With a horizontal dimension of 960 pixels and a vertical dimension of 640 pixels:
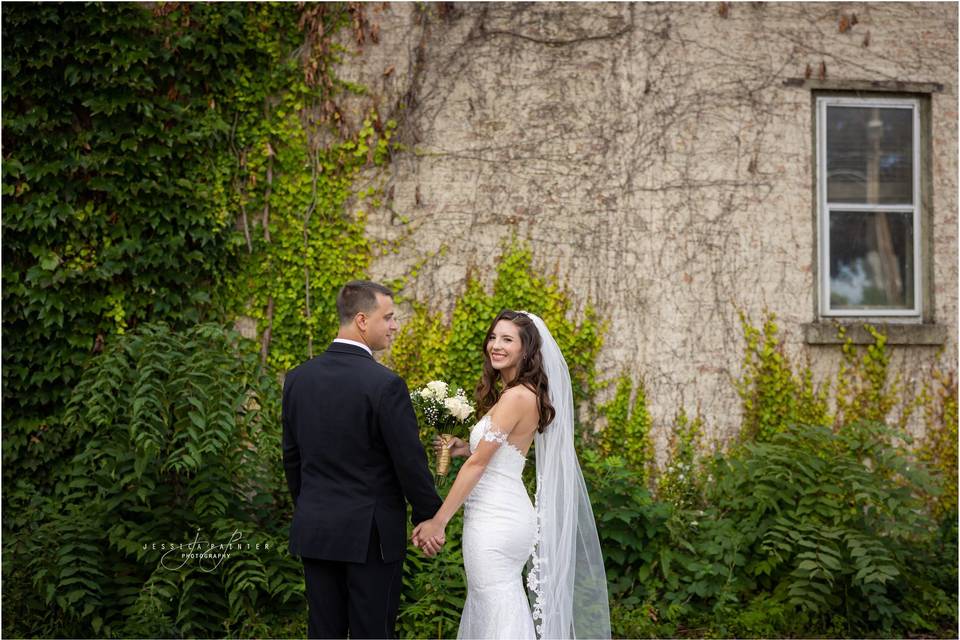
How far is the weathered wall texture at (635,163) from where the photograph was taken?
7098 millimetres

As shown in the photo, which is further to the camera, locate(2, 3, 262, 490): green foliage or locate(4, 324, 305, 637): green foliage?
locate(2, 3, 262, 490): green foliage

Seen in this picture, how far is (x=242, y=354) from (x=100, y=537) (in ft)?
5.54

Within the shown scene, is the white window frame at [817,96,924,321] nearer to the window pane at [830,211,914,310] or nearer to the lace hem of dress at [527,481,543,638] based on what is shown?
the window pane at [830,211,914,310]

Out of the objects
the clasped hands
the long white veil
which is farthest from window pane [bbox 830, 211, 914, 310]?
the clasped hands

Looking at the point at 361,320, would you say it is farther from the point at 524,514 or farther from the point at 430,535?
the point at 524,514

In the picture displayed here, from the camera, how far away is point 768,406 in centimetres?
715

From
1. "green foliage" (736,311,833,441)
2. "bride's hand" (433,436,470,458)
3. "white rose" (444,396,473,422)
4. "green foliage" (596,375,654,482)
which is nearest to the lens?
"white rose" (444,396,473,422)

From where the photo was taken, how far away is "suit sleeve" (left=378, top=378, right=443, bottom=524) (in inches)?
151

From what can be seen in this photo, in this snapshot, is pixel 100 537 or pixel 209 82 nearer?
pixel 100 537

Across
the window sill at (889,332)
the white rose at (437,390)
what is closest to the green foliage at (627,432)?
the window sill at (889,332)

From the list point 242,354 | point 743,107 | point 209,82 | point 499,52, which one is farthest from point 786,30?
point 242,354

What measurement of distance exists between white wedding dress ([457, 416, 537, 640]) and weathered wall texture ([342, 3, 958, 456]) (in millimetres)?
2766

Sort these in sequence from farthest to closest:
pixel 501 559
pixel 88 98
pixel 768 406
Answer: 1. pixel 768 406
2. pixel 88 98
3. pixel 501 559

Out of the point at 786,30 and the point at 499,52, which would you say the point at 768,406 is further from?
the point at 499,52
